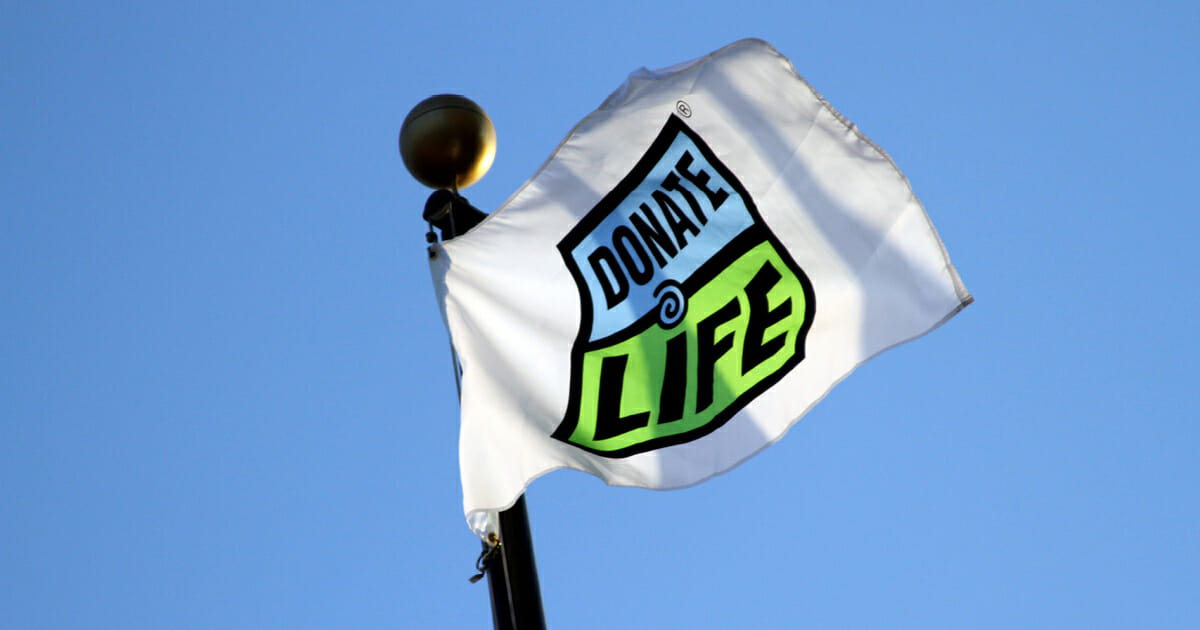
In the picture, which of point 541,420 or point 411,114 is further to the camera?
point 411,114

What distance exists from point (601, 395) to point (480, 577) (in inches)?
43.2

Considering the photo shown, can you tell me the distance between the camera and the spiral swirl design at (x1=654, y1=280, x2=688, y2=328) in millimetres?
5270

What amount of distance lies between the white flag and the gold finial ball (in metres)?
0.26

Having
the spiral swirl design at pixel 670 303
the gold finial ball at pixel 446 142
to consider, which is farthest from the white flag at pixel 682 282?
the gold finial ball at pixel 446 142

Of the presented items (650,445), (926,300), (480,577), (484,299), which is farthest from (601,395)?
(926,300)

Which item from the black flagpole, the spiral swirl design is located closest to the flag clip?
the black flagpole

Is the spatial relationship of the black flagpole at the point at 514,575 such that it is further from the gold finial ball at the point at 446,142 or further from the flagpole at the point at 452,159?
the gold finial ball at the point at 446,142

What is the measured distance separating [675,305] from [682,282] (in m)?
0.12

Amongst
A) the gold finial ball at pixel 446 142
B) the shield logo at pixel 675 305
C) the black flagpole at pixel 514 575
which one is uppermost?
the gold finial ball at pixel 446 142

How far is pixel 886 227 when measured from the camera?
589cm

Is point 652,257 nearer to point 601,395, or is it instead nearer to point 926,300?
point 601,395

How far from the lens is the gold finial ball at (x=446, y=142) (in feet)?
16.1

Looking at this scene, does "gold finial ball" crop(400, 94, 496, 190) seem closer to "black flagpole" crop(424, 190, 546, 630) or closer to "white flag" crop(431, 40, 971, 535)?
"white flag" crop(431, 40, 971, 535)

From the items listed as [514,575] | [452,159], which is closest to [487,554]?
[514,575]
